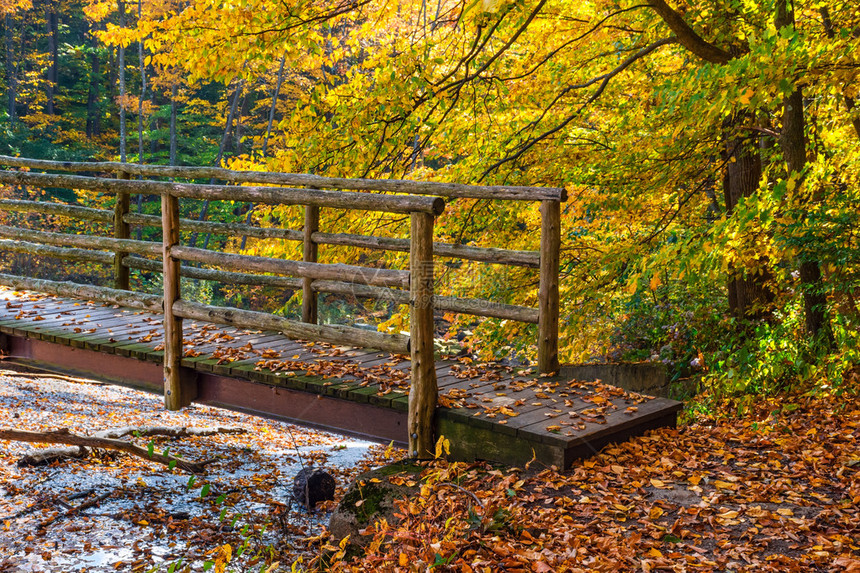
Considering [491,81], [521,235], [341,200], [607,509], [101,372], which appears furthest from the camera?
[521,235]

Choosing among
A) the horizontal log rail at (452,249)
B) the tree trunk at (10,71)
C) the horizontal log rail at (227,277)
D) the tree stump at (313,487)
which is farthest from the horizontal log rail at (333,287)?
the tree trunk at (10,71)

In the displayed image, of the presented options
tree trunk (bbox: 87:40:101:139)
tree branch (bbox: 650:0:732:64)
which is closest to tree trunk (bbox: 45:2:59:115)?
tree trunk (bbox: 87:40:101:139)

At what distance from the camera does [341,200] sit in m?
5.04

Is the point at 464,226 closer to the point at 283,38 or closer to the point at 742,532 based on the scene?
the point at 283,38

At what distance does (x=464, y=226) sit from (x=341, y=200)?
108 inches

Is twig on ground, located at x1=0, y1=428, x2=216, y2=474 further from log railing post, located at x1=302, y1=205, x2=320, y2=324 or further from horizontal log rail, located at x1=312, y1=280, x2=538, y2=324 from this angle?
horizontal log rail, located at x1=312, y1=280, x2=538, y2=324

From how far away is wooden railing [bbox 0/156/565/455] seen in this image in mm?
4668

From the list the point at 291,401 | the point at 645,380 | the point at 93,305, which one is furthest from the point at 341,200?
the point at 645,380

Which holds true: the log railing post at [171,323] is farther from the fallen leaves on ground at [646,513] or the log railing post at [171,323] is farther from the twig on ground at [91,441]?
the fallen leaves on ground at [646,513]

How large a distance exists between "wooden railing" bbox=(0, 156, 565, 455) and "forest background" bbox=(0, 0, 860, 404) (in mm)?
719

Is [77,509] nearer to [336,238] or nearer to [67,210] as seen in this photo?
[67,210]

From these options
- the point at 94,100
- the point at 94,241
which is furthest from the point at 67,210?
the point at 94,100

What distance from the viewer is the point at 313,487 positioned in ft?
24.0

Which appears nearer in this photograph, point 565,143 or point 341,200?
point 341,200
